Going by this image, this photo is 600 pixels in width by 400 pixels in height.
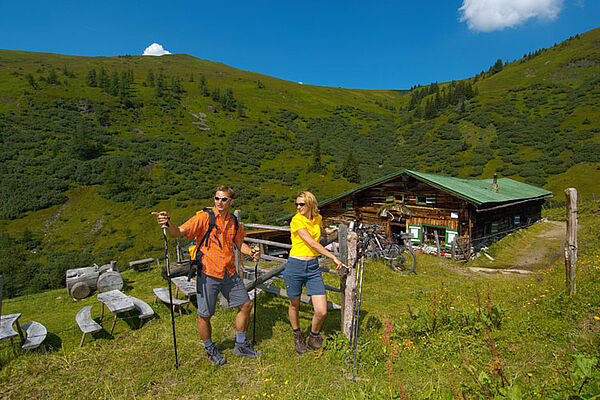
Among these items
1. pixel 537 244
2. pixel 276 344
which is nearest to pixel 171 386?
pixel 276 344

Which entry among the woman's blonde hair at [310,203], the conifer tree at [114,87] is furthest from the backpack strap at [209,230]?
the conifer tree at [114,87]

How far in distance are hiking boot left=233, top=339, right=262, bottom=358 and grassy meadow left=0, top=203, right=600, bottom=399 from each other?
9 cm

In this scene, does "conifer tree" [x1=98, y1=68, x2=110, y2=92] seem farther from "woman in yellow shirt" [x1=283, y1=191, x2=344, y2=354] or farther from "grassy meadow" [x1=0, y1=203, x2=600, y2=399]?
"woman in yellow shirt" [x1=283, y1=191, x2=344, y2=354]

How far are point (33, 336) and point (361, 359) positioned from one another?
572cm

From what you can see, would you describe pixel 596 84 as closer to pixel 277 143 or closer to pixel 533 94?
pixel 533 94

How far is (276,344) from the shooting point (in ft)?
16.4

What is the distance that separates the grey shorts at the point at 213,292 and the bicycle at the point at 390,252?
800cm

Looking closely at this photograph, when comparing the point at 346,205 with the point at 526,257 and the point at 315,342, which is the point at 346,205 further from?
the point at 315,342

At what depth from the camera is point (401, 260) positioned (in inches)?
476

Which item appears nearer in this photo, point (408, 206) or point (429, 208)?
point (429, 208)

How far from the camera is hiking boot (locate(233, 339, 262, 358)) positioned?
14.9 ft

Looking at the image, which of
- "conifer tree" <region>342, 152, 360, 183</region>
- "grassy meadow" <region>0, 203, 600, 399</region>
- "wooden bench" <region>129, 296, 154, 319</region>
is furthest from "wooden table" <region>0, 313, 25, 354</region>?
"conifer tree" <region>342, 152, 360, 183</region>

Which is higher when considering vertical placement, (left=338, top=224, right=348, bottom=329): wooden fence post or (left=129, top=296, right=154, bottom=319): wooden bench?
(left=338, top=224, right=348, bottom=329): wooden fence post

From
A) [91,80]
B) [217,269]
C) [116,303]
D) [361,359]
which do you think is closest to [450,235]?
[361,359]
